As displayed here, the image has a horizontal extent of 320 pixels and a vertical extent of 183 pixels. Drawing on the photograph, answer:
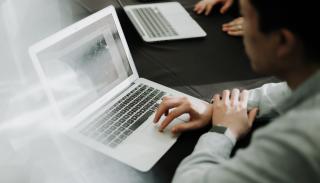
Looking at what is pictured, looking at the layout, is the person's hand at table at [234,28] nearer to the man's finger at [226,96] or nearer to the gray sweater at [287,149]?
the man's finger at [226,96]

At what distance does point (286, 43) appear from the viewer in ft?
2.03

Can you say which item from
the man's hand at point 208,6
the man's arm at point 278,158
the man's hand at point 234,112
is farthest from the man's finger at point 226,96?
the man's hand at point 208,6

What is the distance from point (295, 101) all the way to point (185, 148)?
0.33m

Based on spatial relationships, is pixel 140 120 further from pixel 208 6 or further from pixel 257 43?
pixel 208 6

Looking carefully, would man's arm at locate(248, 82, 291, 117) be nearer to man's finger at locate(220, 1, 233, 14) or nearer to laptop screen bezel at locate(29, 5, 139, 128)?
laptop screen bezel at locate(29, 5, 139, 128)

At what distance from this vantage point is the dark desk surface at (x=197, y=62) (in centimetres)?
114

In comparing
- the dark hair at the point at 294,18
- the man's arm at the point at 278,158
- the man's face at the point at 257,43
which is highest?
the dark hair at the point at 294,18

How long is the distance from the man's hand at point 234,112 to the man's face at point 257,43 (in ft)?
0.81

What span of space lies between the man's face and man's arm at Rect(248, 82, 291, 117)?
0.31 m

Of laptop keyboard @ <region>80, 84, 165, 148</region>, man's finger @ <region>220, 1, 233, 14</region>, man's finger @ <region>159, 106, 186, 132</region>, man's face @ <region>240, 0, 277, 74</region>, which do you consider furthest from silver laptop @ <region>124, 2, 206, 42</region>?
man's face @ <region>240, 0, 277, 74</region>

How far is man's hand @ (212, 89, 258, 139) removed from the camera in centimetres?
94

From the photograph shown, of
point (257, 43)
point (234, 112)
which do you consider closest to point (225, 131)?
point (234, 112)

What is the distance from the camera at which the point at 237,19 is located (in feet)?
4.63

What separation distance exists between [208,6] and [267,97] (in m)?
0.58
